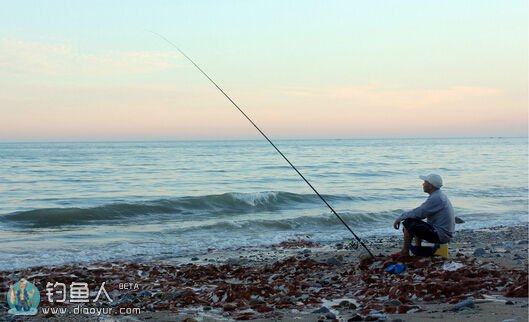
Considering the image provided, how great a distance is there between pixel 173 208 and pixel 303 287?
35.6 ft

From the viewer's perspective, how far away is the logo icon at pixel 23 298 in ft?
18.7

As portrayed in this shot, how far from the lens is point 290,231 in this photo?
13.4 m

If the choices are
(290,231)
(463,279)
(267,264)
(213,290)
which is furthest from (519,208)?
(213,290)

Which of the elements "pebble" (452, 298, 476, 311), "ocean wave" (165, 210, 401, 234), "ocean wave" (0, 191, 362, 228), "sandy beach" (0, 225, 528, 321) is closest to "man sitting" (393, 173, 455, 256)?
"sandy beach" (0, 225, 528, 321)

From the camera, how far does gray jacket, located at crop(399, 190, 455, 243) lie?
7156 millimetres

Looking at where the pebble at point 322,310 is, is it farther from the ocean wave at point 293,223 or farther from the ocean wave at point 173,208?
the ocean wave at point 173,208

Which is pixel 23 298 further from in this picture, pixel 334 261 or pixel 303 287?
pixel 334 261

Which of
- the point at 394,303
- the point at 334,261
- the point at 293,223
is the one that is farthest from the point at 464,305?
the point at 293,223

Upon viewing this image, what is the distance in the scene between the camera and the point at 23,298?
A: 649cm

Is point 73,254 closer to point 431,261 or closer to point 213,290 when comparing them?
point 213,290

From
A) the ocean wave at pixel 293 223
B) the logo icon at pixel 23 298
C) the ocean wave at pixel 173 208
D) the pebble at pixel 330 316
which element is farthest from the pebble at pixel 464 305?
the ocean wave at pixel 173 208

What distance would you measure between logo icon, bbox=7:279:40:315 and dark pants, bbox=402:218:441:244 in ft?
15.6

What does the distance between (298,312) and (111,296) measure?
2565 mm

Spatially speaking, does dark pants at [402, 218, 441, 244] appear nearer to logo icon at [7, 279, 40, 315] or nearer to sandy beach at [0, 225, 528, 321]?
sandy beach at [0, 225, 528, 321]
